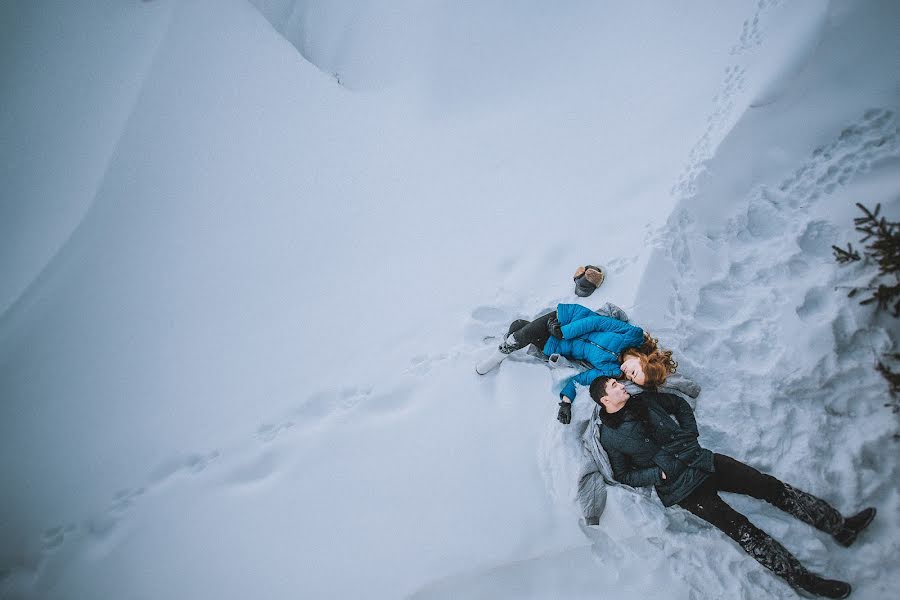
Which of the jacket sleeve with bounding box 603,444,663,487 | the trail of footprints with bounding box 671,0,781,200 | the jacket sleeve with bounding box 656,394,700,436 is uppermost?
the trail of footprints with bounding box 671,0,781,200

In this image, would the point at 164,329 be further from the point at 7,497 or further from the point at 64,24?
the point at 64,24

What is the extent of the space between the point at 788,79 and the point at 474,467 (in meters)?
4.48

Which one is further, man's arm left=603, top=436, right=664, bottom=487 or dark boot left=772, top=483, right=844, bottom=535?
man's arm left=603, top=436, right=664, bottom=487

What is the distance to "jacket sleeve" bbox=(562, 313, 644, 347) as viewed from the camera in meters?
2.66

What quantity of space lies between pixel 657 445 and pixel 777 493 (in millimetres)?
679

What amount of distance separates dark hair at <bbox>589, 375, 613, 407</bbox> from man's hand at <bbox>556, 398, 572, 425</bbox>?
0.35m

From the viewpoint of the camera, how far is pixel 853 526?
2.06 metres

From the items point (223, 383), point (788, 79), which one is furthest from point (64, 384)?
point (788, 79)

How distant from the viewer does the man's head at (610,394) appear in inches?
91.0

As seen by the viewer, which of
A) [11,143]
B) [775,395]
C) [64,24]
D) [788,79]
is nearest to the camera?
[775,395]

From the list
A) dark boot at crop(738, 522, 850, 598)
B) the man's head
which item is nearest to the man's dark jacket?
the man's head

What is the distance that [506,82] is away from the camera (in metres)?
6.13

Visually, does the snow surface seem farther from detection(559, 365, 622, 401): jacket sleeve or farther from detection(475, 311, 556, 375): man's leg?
detection(559, 365, 622, 401): jacket sleeve

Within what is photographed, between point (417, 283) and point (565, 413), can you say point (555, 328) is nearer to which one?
point (565, 413)
